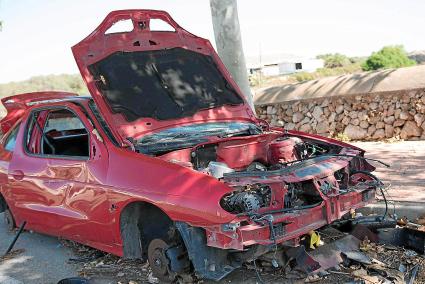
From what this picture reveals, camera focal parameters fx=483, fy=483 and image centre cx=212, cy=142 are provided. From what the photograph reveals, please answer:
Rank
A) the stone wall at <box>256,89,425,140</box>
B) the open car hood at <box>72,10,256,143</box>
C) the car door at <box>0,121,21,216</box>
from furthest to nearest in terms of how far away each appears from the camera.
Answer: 1. the stone wall at <box>256,89,425,140</box>
2. the car door at <box>0,121,21,216</box>
3. the open car hood at <box>72,10,256,143</box>

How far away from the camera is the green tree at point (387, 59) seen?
1171 inches

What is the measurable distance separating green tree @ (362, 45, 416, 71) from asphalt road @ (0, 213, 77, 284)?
26.6 m

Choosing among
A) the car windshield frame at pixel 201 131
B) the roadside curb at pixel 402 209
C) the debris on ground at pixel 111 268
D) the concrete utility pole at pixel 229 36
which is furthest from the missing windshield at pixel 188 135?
the concrete utility pole at pixel 229 36

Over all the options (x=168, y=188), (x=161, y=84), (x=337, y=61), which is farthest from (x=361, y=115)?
(x=337, y=61)

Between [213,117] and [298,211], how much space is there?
1993mm

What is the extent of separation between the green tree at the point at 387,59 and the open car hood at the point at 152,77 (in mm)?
25556

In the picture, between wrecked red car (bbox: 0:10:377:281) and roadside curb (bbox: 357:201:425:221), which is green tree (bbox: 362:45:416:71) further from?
wrecked red car (bbox: 0:10:377:281)

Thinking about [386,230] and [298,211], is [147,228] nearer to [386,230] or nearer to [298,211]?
[298,211]

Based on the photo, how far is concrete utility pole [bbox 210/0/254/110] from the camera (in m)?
7.94

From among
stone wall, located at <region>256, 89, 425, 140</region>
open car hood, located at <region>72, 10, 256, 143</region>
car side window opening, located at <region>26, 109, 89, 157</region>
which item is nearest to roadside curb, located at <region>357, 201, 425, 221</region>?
open car hood, located at <region>72, 10, 256, 143</region>

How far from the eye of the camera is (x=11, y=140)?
20.2 ft

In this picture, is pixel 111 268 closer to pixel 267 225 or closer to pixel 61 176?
pixel 61 176

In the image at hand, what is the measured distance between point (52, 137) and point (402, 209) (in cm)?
426

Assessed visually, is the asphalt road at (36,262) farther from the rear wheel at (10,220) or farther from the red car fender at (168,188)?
the red car fender at (168,188)
